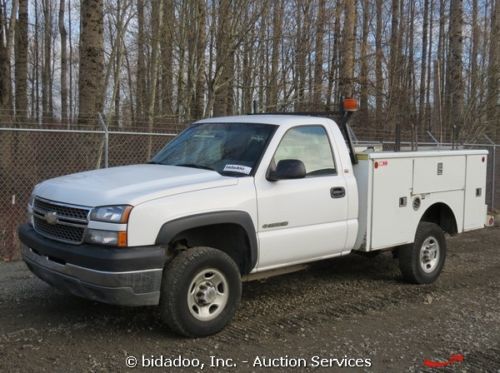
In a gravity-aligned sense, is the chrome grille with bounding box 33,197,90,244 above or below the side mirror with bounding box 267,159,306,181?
below

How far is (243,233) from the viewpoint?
5.02 metres

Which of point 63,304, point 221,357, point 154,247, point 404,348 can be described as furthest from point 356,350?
point 63,304

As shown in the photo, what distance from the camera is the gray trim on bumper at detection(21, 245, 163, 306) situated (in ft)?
14.1

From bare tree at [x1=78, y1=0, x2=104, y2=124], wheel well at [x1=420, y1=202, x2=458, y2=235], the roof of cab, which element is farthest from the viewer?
bare tree at [x1=78, y1=0, x2=104, y2=124]

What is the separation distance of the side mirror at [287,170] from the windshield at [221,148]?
21 cm

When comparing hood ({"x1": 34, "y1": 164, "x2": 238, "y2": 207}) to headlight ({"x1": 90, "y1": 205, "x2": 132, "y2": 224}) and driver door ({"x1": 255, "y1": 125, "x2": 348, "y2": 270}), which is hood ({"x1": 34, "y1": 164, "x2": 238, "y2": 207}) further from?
driver door ({"x1": 255, "y1": 125, "x2": 348, "y2": 270})

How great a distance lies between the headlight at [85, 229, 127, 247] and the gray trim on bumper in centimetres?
22

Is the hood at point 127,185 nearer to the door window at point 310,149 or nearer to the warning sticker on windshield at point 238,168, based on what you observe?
the warning sticker on windshield at point 238,168

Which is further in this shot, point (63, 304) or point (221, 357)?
point (63, 304)

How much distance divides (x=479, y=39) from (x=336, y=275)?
2135cm

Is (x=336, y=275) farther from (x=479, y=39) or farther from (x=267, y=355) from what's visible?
(x=479, y=39)

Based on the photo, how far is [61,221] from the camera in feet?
15.3

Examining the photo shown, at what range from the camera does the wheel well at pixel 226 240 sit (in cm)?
499

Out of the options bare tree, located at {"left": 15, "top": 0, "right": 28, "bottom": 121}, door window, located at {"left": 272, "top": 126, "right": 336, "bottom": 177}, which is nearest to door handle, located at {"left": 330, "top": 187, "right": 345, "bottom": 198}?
door window, located at {"left": 272, "top": 126, "right": 336, "bottom": 177}
